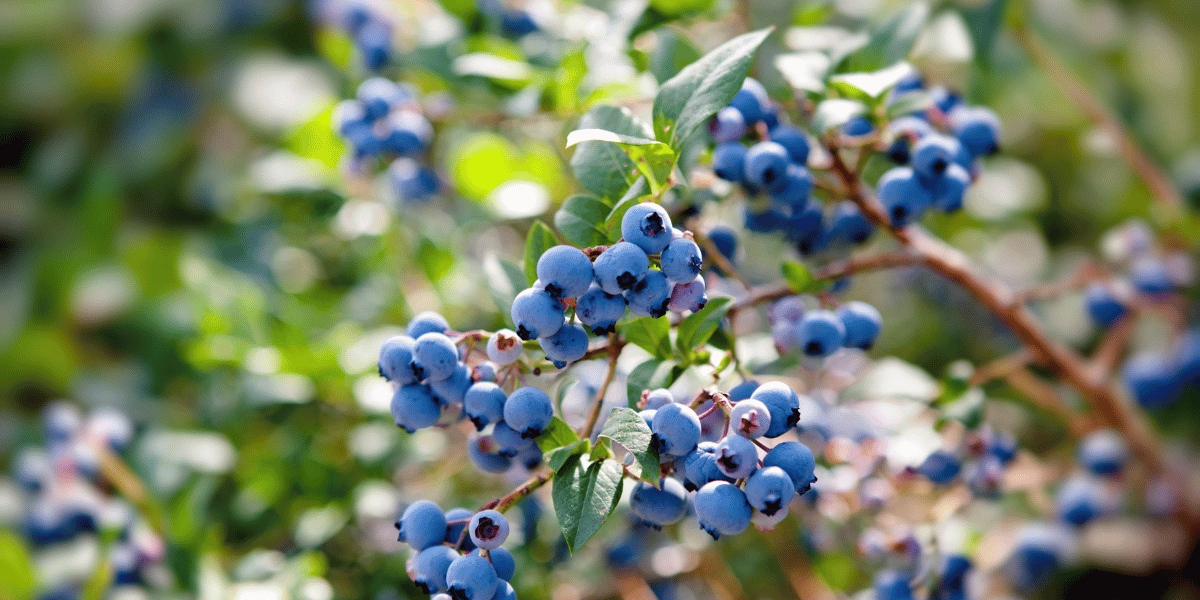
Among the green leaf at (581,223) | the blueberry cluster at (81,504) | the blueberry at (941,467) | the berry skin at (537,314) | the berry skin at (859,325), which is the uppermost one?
the green leaf at (581,223)

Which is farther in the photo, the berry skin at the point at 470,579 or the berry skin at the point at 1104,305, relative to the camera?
the berry skin at the point at 1104,305

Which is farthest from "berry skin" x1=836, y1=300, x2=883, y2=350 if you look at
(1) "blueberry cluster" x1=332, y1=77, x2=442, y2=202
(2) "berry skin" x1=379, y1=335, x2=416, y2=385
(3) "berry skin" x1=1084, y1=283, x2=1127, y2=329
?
(3) "berry skin" x1=1084, y1=283, x2=1127, y2=329

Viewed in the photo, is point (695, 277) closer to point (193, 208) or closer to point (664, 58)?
point (664, 58)

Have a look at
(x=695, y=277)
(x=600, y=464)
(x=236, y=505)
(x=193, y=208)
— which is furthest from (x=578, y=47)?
(x=193, y=208)

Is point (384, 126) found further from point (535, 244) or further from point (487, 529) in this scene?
point (487, 529)

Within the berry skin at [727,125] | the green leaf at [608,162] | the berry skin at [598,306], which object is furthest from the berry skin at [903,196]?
the berry skin at [598,306]

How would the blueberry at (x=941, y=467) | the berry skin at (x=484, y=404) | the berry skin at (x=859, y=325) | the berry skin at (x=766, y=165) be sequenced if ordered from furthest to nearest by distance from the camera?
the blueberry at (x=941, y=467)
the berry skin at (x=859, y=325)
the berry skin at (x=766, y=165)
the berry skin at (x=484, y=404)

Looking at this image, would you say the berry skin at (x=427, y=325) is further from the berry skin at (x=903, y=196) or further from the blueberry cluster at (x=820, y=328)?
the berry skin at (x=903, y=196)
